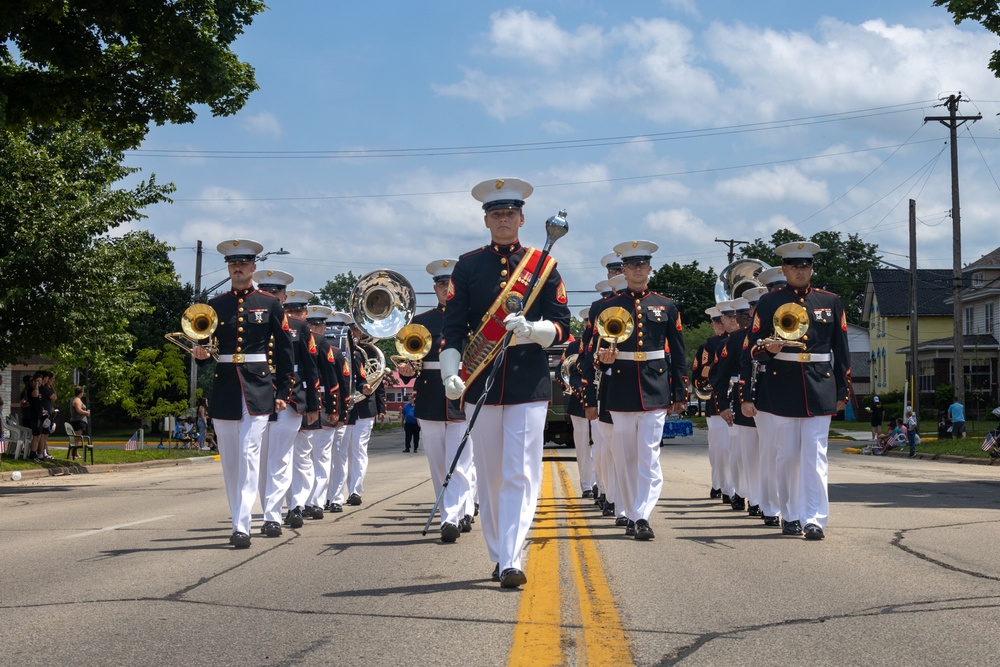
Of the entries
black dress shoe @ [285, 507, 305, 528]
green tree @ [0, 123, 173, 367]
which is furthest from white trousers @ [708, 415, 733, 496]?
green tree @ [0, 123, 173, 367]

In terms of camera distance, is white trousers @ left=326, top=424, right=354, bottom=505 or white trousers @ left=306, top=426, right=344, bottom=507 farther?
white trousers @ left=326, top=424, right=354, bottom=505

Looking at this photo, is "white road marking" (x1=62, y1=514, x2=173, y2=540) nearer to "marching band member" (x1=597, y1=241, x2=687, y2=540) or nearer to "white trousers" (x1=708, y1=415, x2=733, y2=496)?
"marching band member" (x1=597, y1=241, x2=687, y2=540)

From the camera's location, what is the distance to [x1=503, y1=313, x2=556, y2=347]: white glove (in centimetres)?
760

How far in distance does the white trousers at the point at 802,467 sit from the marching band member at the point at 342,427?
508 centimetres

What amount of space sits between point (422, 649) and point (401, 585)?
204 cm

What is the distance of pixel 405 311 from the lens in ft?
51.7

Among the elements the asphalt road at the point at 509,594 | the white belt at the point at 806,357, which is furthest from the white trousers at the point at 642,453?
the white belt at the point at 806,357

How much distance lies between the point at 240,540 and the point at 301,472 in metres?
2.55

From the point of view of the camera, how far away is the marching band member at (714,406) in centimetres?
1490

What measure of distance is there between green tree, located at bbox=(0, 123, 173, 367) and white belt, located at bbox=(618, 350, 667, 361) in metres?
13.7

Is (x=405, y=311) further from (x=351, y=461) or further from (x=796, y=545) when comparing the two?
(x=796, y=545)

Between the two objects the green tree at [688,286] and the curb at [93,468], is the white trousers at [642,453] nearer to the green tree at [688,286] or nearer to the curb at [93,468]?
the curb at [93,468]

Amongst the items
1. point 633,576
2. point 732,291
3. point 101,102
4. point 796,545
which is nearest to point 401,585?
point 633,576

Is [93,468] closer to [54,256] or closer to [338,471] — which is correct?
[54,256]
